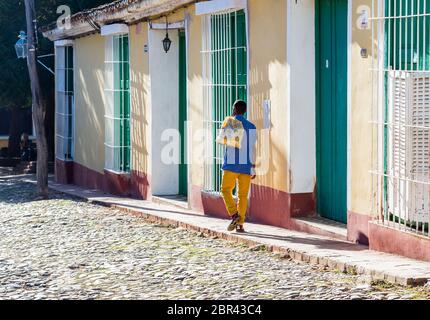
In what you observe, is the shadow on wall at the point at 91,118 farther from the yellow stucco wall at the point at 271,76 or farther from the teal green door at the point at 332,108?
the teal green door at the point at 332,108

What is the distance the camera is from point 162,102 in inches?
691

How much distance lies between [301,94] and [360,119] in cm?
170

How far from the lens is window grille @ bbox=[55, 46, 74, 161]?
23750mm

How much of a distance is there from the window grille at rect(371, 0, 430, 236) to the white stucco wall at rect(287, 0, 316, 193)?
194 cm

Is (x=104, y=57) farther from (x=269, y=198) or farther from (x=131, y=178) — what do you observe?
(x=269, y=198)

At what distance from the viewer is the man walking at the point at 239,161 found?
1227 centimetres

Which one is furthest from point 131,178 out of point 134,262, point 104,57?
point 134,262

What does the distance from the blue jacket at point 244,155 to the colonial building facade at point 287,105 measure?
0.45 meters

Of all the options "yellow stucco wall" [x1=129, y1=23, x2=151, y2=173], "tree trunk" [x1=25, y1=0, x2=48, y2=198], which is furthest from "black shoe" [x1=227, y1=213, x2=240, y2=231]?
"tree trunk" [x1=25, y1=0, x2=48, y2=198]

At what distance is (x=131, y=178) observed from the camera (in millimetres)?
18875

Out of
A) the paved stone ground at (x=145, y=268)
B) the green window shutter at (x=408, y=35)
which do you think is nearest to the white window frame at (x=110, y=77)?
the paved stone ground at (x=145, y=268)

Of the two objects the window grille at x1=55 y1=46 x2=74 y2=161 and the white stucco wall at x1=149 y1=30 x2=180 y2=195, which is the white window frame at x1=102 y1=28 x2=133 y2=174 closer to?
the white stucco wall at x1=149 y1=30 x2=180 y2=195

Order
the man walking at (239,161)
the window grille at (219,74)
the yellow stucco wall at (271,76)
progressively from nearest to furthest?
the man walking at (239,161), the yellow stucco wall at (271,76), the window grille at (219,74)

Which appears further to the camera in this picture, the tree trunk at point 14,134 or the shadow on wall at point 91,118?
the tree trunk at point 14,134
